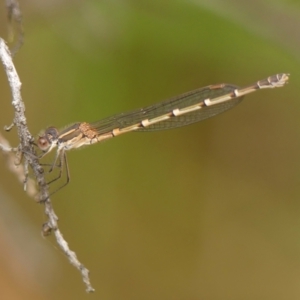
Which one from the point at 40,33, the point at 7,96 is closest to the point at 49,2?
the point at 40,33

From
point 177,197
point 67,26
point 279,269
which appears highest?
point 67,26

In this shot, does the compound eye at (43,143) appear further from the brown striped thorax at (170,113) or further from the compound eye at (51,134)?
the brown striped thorax at (170,113)

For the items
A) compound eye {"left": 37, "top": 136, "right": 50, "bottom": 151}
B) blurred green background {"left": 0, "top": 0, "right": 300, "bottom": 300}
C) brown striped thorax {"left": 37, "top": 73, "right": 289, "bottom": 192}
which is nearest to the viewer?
compound eye {"left": 37, "top": 136, "right": 50, "bottom": 151}

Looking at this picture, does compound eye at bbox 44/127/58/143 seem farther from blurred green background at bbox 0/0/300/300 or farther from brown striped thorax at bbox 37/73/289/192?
blurred green background at bbox 0/0/300/300


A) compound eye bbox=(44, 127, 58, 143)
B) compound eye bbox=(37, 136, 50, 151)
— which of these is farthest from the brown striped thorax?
compound eye bbox=(37, 136, 50, 151)

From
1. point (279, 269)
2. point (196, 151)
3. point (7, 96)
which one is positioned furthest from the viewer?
point (196, 151)

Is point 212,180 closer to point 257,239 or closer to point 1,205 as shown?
point 257,239

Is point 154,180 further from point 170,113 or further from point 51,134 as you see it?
point 51,134
